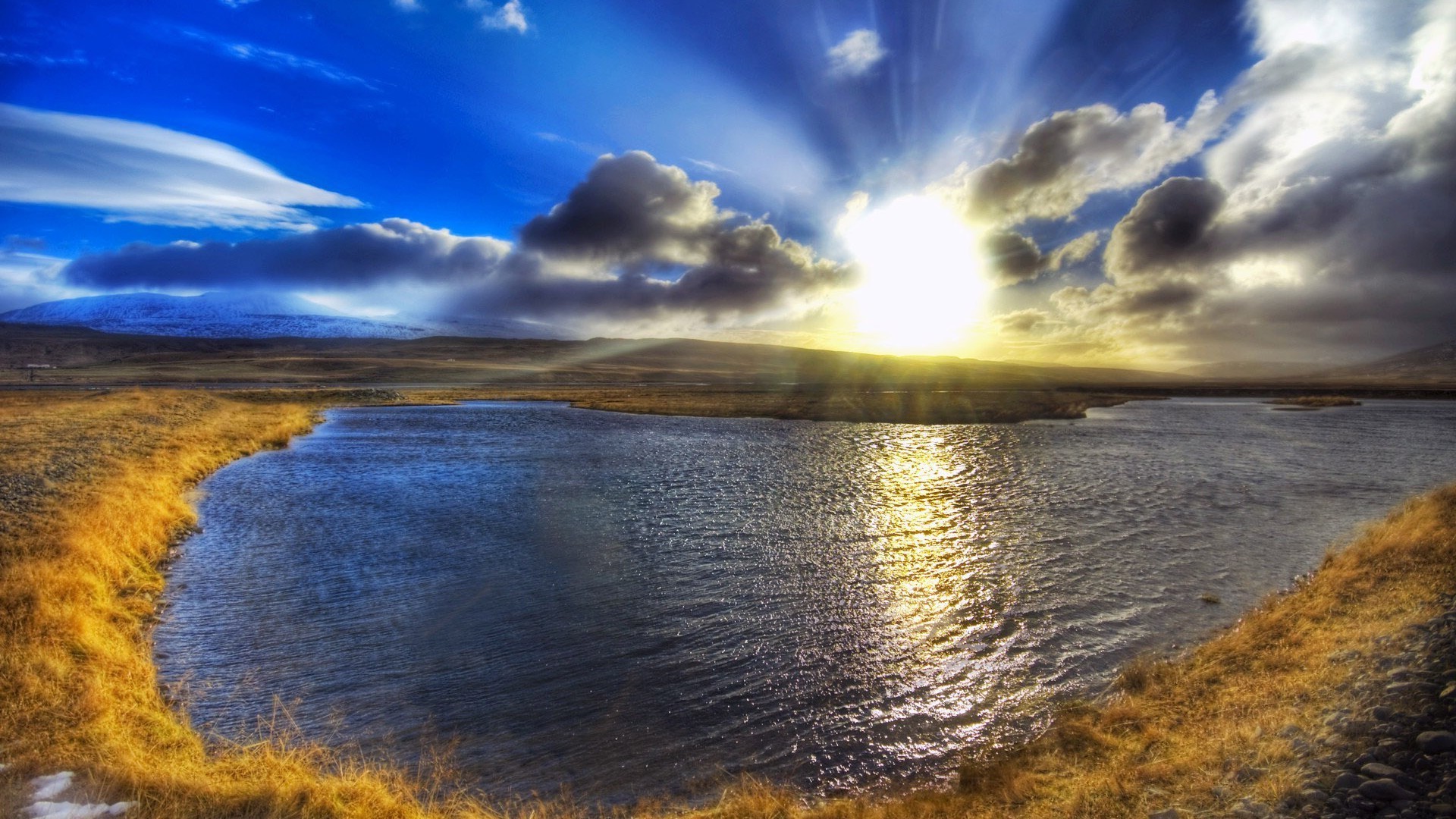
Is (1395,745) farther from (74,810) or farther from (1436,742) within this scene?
(74,810)

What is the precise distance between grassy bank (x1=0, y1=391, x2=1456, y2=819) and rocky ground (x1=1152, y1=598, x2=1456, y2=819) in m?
0.21

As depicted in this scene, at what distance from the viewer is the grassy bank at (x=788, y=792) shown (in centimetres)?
665

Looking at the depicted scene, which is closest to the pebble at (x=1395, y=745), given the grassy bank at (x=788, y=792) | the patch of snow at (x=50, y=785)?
the grassy bank at (x=788, y=792)

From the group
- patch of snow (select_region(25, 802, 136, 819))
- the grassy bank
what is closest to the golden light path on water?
the grassy bank

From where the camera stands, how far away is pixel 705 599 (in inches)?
564

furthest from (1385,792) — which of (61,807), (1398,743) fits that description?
(61,807)

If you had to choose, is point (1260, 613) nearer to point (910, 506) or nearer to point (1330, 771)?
point (1330, 771)

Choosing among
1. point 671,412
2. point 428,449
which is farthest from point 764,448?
point 671,412

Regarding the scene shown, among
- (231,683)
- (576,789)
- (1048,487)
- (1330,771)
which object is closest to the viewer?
(1330,771)

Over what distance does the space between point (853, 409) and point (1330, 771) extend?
61.4m

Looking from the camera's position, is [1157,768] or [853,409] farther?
[853,409]

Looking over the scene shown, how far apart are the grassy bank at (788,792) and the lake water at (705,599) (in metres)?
0.69

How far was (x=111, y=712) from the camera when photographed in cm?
841

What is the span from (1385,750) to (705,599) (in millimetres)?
10587
